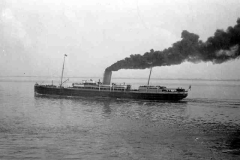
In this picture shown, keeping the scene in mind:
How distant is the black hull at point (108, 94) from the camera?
173 ft

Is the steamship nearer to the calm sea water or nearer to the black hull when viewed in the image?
the black hull

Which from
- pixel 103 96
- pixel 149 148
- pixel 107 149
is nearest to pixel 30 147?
pixel 107 149

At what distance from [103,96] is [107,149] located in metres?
39.6

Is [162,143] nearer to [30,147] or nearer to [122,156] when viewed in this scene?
[122,156]

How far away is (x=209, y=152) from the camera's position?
1686 cm

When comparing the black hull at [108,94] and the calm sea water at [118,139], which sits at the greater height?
the black hull at [108,94]

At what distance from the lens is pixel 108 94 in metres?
56.6

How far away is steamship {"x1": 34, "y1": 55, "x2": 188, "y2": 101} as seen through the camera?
53000 millimetres

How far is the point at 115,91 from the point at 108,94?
1692 millimetres

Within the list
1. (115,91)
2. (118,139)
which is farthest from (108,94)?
(118,139)

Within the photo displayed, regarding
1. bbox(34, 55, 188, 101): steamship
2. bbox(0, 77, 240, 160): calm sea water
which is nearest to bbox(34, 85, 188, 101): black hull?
bbox(34, 55, 188, 101): steamship

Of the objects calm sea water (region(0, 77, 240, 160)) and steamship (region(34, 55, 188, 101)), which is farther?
steamship (region(34, 55, 188, 101))

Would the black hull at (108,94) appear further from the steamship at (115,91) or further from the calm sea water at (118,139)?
the calm sea water at (118,139)

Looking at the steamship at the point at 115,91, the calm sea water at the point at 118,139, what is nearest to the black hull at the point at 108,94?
the steamship at the point at 115,91
